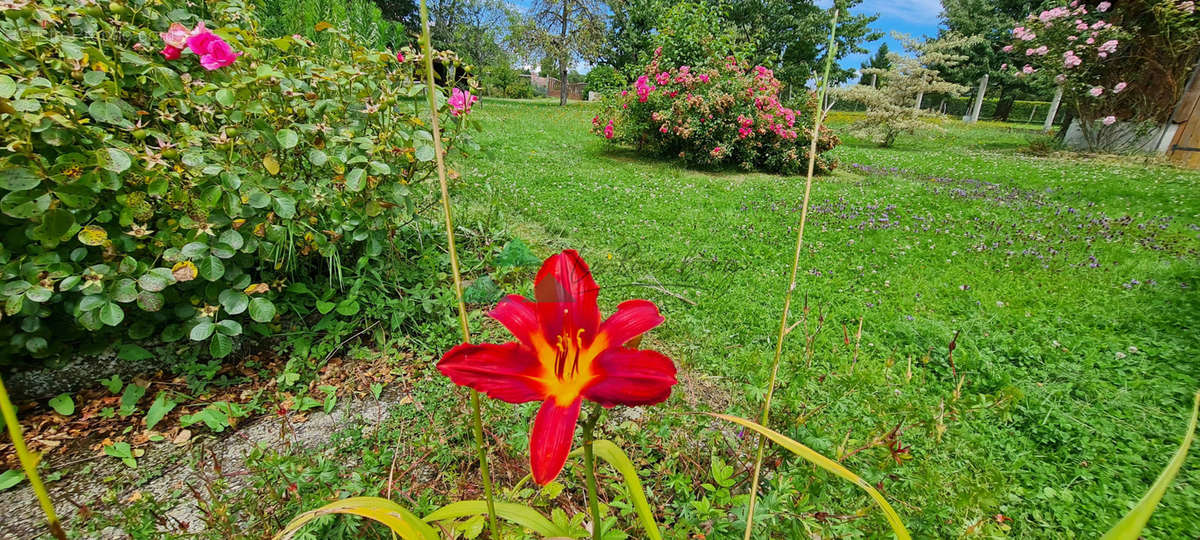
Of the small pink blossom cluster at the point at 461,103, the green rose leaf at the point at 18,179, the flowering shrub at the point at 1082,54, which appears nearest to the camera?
the green rose leaf at the point at 18,179

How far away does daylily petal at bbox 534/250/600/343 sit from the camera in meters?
0.64

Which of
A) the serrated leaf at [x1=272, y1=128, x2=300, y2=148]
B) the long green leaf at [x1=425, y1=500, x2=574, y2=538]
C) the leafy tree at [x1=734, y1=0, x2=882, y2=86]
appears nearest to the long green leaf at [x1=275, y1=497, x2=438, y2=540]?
the long green leaf at [x1=425, y1=500, x2=574, y2=538]

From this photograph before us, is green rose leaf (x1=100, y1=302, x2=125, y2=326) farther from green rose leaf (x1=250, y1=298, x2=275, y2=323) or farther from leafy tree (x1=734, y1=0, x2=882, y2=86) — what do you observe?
leafy tree (x1=734, y1=0, x2=882, y2=86)

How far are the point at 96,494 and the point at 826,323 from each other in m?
2.88

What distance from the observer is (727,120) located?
23.1 feet

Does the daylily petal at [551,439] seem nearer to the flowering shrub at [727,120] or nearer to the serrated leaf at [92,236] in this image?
the serrated leaf at [92,236]

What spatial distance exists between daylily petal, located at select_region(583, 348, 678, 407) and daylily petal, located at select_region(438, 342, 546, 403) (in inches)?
3.1

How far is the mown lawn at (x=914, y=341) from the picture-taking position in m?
1.35

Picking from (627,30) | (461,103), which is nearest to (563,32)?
(627,30)

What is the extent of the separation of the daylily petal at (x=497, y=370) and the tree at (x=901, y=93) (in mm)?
10757

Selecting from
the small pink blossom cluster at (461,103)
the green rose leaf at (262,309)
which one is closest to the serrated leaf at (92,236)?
the green rose leaf at (262,309)

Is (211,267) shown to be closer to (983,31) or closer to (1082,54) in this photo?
(1082,54)

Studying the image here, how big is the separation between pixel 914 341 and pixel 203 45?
3.13m

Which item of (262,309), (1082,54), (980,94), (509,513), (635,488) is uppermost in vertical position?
(1082,54)
